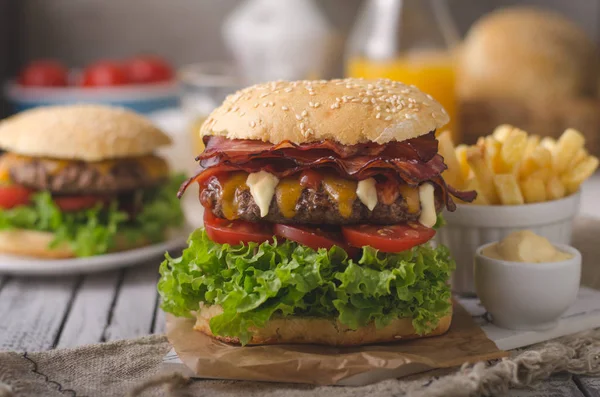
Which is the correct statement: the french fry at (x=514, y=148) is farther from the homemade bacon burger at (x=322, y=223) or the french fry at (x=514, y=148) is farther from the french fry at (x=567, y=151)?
the homemade bacon burger at (x=322, y=223)

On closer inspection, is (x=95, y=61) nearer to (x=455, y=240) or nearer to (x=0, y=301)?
(x=0, y=301)

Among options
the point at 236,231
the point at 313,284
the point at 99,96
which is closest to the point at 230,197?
the point at 236,231

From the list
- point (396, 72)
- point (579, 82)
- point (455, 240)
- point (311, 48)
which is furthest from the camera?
point (311, 48)

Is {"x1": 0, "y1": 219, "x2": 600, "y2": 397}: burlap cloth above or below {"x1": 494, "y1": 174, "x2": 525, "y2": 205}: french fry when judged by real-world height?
below

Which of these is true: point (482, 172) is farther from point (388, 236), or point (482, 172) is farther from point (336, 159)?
point (336, 159)

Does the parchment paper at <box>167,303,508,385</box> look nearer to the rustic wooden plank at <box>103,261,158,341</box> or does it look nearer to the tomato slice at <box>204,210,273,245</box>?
the tomato slice at <box>204,210,273,245</box>

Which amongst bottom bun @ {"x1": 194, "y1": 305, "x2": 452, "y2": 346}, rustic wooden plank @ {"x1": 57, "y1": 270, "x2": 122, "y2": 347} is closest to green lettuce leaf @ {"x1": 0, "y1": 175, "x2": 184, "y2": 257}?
rustic wooden plank @ {"x1": 57, "y1": 270, "x2": 122, "y2": 347}

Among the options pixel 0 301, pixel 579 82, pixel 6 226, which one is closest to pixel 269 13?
pixel 579 82
